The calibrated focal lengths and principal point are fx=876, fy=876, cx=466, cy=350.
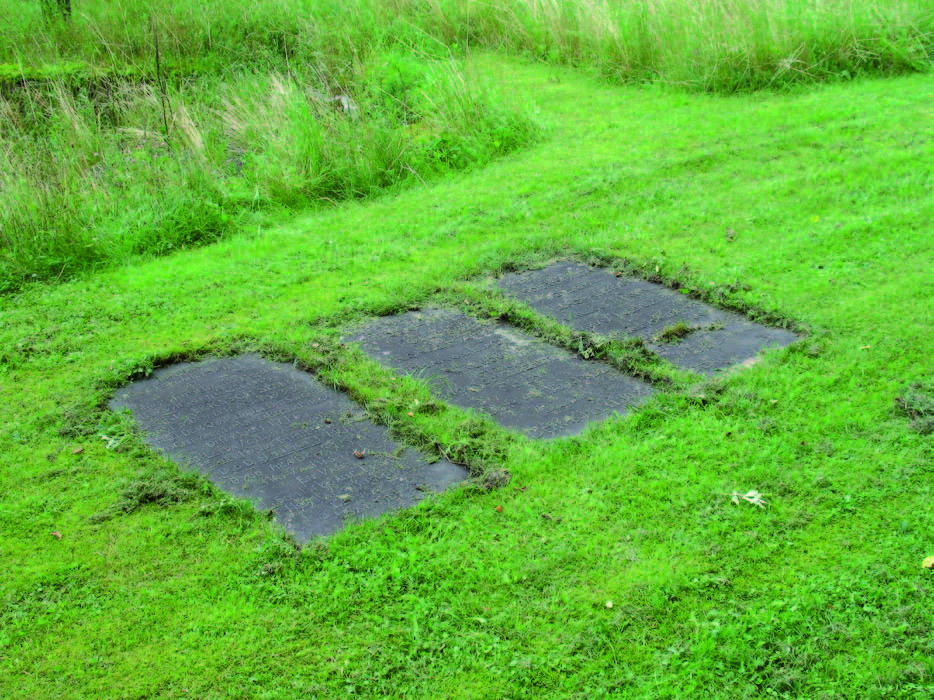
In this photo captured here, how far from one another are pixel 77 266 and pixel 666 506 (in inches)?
173

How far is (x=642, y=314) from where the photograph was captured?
198 inches

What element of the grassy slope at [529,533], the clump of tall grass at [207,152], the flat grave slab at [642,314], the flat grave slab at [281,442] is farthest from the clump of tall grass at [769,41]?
the flat grave slab at [281,442]

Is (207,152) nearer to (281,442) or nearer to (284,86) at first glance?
(284,86)

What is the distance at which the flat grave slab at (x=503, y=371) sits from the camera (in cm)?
417

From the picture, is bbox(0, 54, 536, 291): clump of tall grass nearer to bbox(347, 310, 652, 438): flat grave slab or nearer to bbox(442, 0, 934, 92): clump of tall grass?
bbox(442, 0, 934, 92): clump of tall grass

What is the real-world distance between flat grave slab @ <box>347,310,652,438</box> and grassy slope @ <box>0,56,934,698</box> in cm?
17

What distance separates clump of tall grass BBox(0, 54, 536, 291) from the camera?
6062mm

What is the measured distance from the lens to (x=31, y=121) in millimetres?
8500

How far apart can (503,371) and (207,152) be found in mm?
4006

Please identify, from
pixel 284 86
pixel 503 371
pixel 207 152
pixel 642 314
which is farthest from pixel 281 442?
pixel 284 86

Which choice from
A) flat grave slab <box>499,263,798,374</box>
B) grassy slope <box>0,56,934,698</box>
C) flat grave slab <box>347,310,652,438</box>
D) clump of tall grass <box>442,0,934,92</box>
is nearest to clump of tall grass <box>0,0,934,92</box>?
clump of tall grass <box>442,0,934,92</box>

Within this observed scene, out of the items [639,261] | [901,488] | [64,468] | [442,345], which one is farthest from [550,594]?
[639,261]

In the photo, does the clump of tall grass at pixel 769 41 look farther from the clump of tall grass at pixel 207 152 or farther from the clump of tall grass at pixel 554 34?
the clump of tall grass at pixel 207 152

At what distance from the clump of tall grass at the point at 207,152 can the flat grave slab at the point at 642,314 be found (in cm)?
233
